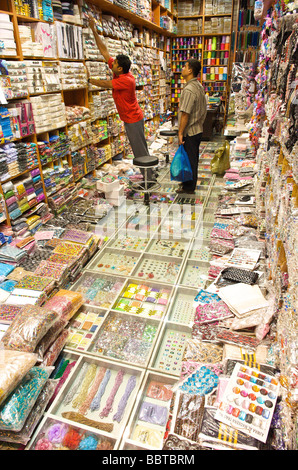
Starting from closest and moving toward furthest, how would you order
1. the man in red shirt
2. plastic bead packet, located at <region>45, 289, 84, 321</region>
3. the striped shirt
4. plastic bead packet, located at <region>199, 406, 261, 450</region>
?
plastic bead packet, located at <region>199, 406, 261, 450</region> → plastic bead packet, located at <region>45, 289, 84, 321</region> → the striped shirt → the man in red shirt

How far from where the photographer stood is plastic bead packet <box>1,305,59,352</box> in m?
2.03

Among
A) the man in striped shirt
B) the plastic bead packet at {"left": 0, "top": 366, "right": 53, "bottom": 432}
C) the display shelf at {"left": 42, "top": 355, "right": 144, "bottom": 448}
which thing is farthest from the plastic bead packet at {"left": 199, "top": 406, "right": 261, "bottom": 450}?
the man in striped shirt

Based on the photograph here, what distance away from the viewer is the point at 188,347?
207cm

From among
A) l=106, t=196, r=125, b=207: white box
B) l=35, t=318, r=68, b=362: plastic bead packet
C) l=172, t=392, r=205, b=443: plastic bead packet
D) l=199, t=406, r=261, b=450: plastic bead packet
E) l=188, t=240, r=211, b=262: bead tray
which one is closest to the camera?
l=199, t=406, r=261, b=450: plastic bead packet

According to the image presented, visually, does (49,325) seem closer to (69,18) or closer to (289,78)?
(289,78)

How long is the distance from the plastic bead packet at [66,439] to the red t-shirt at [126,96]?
4.18 m

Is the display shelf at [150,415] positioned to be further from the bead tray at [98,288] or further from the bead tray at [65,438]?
the bead tray at [98,288]

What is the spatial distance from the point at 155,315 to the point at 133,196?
287cm

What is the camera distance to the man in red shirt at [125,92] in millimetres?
4512

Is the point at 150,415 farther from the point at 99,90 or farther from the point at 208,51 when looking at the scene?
the point at 208,51

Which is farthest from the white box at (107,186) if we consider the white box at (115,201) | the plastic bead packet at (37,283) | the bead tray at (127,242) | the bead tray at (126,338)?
the bead tray at (126,338)

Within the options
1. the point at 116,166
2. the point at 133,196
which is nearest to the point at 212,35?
the point at 116,166

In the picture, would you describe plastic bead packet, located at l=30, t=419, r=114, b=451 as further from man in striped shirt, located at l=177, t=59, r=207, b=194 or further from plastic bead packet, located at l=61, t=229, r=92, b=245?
man in striped shirt, located at l=177, t=59, r=207, b=194

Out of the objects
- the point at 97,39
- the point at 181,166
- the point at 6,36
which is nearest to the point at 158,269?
the point at 181,166
